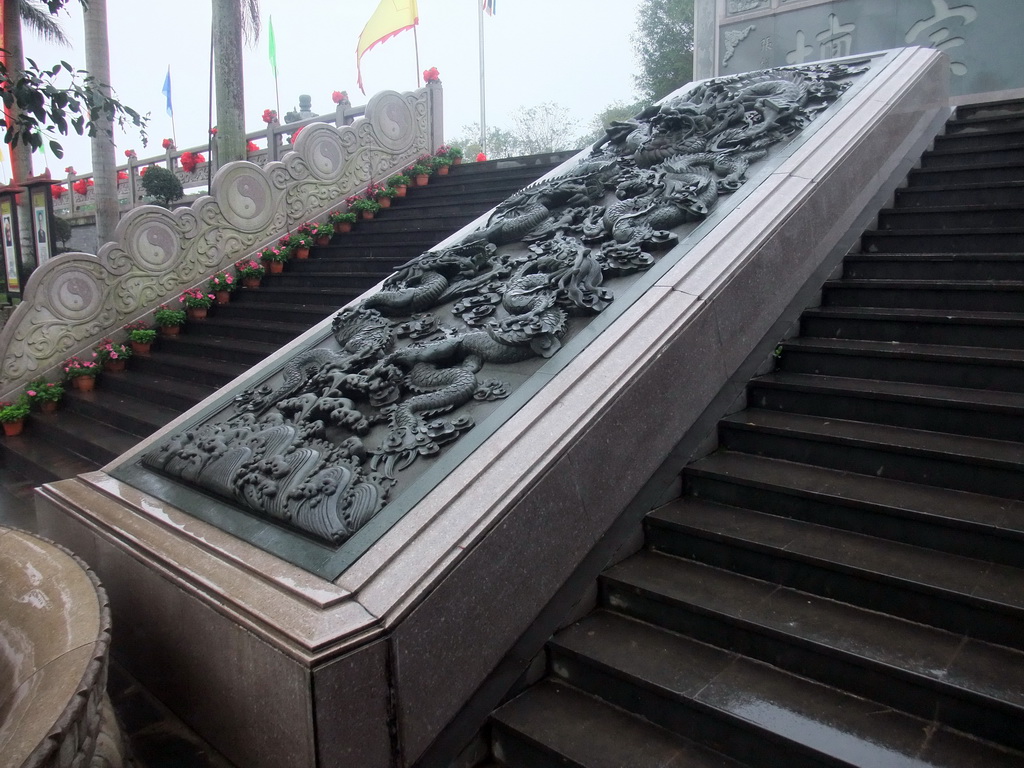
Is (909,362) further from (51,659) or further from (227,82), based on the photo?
(227,82)

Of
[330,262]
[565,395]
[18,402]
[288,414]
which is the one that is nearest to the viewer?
[565,395]

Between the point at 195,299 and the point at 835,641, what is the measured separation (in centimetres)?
720

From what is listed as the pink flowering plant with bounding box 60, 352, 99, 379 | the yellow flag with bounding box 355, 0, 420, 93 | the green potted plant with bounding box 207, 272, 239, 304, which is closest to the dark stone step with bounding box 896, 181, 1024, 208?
the green potted plant with bounding box 207, 272, 239, 304

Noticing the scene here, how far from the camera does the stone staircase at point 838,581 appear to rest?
81.4 inches

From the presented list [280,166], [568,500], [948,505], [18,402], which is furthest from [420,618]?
[280,166]

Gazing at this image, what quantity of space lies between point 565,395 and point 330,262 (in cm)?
591

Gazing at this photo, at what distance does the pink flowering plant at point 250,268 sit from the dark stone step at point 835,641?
6594 mm

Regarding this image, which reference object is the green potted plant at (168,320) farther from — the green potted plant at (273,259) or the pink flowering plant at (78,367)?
the green potted plant at (273,259)

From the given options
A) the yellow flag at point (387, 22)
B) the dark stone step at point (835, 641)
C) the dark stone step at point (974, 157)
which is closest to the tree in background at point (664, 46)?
the yellow flag at point (387, 22)

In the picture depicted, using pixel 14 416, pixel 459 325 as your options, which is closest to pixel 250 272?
pixel 14 416

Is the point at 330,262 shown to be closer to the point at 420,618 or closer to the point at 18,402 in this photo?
the point at 18,402

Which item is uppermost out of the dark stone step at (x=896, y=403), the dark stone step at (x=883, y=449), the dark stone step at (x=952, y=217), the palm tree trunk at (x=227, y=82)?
the palm tree trunk at (x=227, y=82)

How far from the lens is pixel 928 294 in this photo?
12.3 feet

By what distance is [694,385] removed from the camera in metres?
3.21
